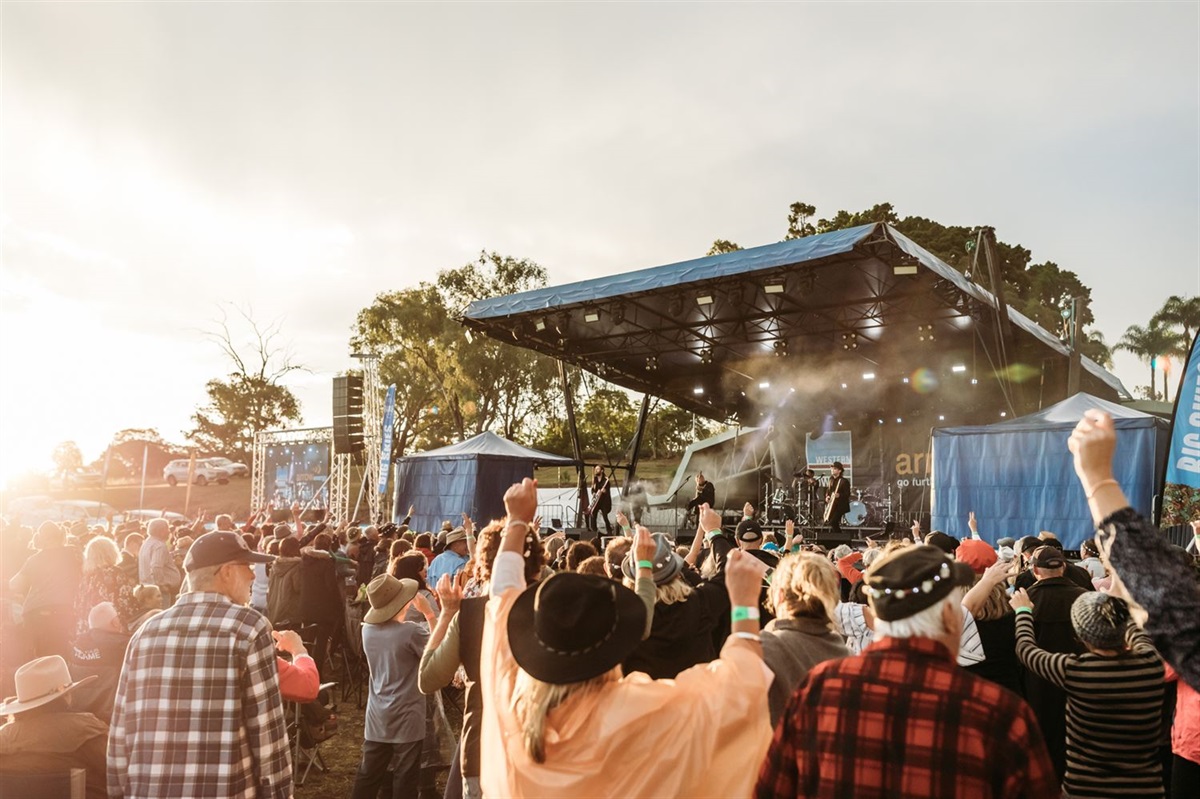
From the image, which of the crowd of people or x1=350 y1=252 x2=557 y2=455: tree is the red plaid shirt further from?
x1=350 y1=252 x2=557 y2=455: tree

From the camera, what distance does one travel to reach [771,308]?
53.2 feet


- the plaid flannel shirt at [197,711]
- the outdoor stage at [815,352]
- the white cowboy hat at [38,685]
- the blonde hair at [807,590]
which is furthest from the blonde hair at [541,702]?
the outdoor stage at [815,352]

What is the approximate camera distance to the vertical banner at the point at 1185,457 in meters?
Answer: 6.25

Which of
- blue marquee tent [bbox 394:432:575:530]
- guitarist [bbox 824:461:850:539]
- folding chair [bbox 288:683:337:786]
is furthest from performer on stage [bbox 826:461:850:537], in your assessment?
folding chair [bbox 288:683:337:786]

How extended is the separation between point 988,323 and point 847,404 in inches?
209

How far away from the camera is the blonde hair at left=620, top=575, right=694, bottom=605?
3.03 metres

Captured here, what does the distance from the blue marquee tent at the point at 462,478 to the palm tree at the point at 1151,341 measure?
44.7 m

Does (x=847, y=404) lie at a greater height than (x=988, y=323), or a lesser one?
lesser

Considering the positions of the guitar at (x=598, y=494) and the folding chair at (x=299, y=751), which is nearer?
the folding chair at (x=299, y=751)

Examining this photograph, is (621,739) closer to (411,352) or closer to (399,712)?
(399,712)

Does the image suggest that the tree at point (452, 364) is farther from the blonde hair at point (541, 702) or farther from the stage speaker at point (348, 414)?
the blonde hair at point (541, 702)

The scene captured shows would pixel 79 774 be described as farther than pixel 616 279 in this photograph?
No

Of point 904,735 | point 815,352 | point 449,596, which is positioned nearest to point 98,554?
point 449,596

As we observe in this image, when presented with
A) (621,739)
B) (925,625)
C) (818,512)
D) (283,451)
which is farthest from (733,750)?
(283,451)
